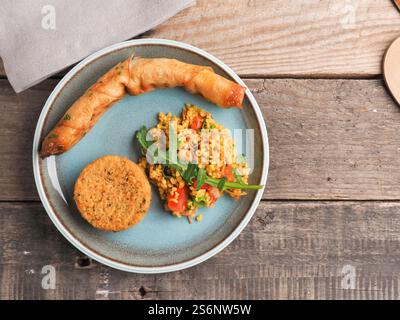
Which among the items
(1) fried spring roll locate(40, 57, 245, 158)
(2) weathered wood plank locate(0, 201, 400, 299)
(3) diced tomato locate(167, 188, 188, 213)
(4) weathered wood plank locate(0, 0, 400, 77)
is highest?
(4) weathered wood plank locate(0, 0, 400, 77)

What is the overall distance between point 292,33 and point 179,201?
0.81 metres

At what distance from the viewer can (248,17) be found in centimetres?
190

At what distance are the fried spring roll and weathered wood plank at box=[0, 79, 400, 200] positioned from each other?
24 cm

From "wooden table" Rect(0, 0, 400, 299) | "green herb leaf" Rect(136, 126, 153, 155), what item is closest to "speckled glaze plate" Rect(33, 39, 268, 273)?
"green herb leaf" Rect(136, 126, 153, 155)

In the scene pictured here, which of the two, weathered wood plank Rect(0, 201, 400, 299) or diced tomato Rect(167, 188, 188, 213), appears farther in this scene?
weathered wood plank Rect(0, 201, 400, 299)

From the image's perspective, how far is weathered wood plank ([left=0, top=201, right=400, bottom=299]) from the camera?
1.84 m

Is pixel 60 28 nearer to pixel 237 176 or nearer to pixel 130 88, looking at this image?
pixel 130 88

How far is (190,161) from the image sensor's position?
67.6 inches

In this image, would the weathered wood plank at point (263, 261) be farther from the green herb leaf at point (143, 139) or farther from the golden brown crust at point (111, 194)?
the green herb leaf at point (143, 139)

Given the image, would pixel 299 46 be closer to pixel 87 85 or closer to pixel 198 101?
pixel 198 101

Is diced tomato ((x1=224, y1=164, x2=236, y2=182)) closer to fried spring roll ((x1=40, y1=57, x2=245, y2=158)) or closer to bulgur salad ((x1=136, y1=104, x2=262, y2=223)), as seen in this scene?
bulgur salad ((x1=136, y1=104, x2=262, y2=223))

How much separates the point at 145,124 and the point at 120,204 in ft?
1.02

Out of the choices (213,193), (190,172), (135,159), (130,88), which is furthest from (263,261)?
(130,88)

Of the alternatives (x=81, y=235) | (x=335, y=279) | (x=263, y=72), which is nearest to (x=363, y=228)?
(x=335, y=279)
